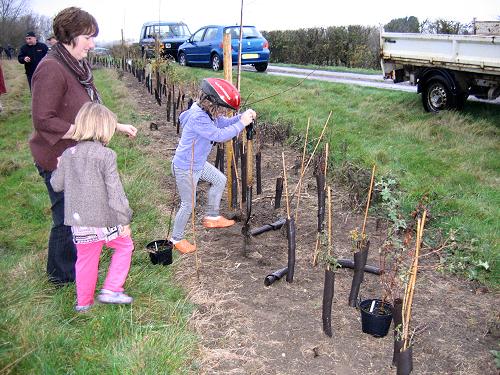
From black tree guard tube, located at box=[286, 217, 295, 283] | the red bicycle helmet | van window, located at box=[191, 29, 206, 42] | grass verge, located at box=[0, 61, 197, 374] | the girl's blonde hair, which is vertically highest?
van window, located at box=[191, 29, 206, 42]

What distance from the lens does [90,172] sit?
2.78m

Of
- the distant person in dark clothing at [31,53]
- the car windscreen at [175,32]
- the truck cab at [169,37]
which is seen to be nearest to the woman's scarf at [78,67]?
the distant person in dark clothing at [31,53]

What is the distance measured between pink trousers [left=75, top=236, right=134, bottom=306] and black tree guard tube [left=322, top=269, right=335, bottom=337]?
122cm

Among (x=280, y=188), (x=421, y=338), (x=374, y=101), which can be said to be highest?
(x=374, y=101)

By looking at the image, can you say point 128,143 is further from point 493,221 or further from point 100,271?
point 493,221

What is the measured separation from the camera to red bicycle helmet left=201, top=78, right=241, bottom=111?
3645 millimetres

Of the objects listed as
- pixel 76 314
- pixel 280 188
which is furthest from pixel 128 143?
pixel 76 314

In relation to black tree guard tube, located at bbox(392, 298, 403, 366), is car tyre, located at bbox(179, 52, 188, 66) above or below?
above

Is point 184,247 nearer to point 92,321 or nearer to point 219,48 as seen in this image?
point 92,321

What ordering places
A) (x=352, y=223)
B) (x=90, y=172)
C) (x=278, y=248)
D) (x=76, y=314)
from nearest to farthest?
(x=90, y=172)
(x=76, y=314)
(x=278, y=248)
(x=352, y=223)

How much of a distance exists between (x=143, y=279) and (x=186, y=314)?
0.53 m

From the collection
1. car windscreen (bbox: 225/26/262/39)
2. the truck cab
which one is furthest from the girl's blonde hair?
the truck cab

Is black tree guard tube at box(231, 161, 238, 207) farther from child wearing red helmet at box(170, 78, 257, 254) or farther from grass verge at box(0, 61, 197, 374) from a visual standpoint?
grass verge at box(0, 61, 197, 374)

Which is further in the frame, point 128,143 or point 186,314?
point 128,143
